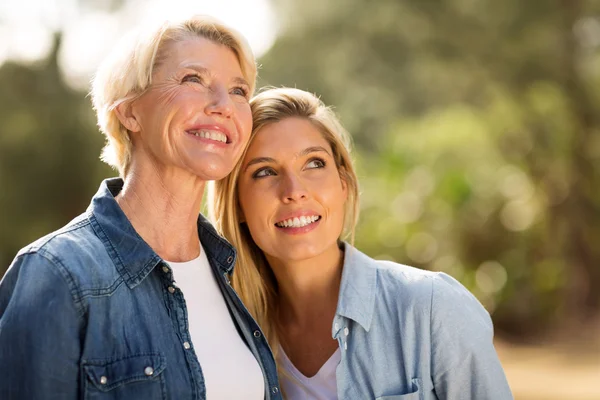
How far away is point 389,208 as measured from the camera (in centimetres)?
1098

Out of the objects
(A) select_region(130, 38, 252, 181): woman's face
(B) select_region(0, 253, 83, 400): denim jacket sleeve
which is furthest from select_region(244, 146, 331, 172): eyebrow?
(B) select_region(0, 253, 83, 400): denim jacket sleeve

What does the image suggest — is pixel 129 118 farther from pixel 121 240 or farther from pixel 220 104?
pixel 121 240

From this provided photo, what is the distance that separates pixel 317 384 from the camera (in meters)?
2.95

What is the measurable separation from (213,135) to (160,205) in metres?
0.30

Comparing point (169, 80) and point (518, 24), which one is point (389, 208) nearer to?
point (518, 24)

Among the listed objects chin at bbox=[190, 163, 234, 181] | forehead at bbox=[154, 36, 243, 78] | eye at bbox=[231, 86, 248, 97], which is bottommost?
chin at bbox=[190, 163, 234, 181]

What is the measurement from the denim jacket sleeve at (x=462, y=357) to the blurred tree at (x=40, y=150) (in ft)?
31.2

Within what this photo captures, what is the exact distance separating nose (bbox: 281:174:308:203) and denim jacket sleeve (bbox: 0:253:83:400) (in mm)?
1058

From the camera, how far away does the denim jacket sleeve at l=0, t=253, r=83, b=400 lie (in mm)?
2059

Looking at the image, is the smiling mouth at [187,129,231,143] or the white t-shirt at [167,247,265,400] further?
the smiling mouth at [187,129,231,143]

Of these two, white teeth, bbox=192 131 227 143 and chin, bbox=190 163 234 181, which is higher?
white teeth, bbox=192 131 227 143

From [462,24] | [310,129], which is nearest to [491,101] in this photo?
[462,24]

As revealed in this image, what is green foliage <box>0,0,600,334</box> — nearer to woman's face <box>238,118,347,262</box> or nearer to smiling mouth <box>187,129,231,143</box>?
woman's face <box>238,118,347,262</box>

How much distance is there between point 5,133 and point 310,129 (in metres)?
9.56
